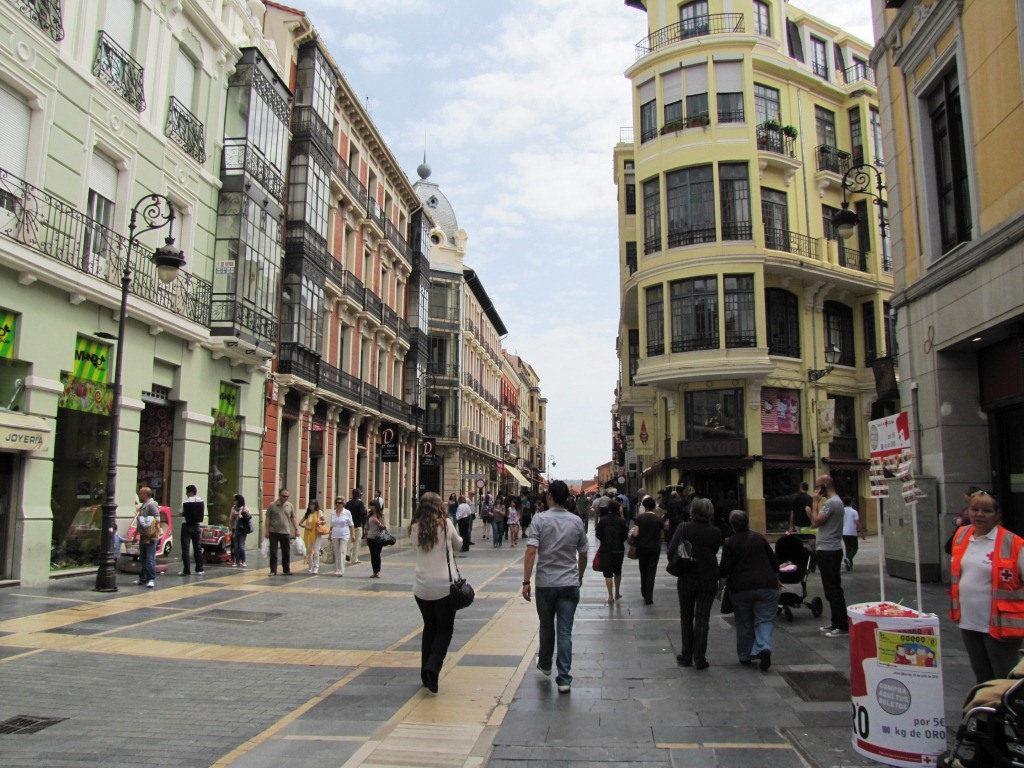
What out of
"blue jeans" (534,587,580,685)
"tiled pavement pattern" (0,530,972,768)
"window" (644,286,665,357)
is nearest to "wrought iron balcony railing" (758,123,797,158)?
"window" (644,286,665,357)

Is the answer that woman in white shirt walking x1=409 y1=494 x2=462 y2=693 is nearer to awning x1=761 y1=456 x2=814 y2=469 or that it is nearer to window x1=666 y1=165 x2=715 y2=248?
awning x1=761 y1=456 x2=814 y2=469

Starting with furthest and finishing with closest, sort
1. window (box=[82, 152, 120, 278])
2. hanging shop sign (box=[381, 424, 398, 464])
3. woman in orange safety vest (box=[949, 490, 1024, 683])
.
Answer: hanging shop sign (box=[381, 424, 398, 464]) < window (box=[82, 152, 120, 278]) < woman in orange safety vest (box=[949, 490, 1024, 683])

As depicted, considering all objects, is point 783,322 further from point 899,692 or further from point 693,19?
point 899,692

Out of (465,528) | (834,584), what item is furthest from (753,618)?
(465,528)

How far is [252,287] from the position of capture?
2112 centimetres

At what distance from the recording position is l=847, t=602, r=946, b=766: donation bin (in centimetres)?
495

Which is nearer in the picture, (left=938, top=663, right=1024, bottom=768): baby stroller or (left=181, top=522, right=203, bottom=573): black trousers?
(left=938, top=663, right=1024, bottom=768): baby stroller

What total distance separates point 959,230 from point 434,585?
11.5 meters

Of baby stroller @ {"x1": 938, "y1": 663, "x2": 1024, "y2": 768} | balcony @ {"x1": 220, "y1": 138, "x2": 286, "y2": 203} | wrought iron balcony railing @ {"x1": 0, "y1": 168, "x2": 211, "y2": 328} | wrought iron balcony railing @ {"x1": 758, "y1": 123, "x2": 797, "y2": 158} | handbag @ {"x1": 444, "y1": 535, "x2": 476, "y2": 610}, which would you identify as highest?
wrought iron balcony railing @ {"x1": 758, "y1": 123, "x2": 797, "y2": 158}

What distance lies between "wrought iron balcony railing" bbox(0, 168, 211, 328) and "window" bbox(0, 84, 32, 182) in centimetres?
19

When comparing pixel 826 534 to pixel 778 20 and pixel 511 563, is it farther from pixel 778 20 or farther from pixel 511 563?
pixel 778 20

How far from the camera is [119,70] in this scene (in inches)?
632

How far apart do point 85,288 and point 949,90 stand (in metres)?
15.6

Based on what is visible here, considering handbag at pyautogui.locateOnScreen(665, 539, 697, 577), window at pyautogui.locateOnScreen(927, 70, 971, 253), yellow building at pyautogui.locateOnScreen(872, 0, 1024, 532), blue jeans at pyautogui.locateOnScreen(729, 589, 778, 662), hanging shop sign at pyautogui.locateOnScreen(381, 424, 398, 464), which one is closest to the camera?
blue jeans at pyautogui.locateOnScreen(729, 589, 778, 662)
